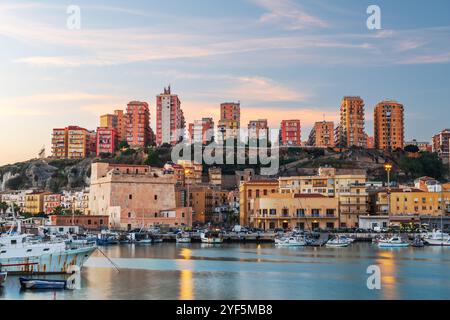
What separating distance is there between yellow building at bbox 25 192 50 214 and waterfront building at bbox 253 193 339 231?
127ft

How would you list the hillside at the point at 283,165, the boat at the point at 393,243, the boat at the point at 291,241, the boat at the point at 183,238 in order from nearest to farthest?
1. the boat at the point at 393,243
2. the boat at the point at 291,241
3. the boat at the point at 183,238
4. the hillside at the point at 283,165

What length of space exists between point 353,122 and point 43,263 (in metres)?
80.9

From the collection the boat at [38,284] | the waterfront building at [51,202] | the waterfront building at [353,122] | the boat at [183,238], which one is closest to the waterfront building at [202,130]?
the waterfront building at [353,122]

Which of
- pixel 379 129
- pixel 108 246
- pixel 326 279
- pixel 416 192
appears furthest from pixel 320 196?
pixel 379 129

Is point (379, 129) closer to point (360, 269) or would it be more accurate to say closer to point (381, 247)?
point (381, 247)

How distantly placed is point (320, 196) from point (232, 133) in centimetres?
4904

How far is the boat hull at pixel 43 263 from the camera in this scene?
29406 mm

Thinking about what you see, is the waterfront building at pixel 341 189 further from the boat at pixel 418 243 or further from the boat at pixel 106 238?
the boat at pixel 106 238

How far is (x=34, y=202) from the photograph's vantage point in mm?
89938

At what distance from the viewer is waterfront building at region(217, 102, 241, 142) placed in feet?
356

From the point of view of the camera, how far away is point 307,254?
4431cm

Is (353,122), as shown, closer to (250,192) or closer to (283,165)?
(283,165)

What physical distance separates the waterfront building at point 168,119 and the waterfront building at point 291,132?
1657 centimetres

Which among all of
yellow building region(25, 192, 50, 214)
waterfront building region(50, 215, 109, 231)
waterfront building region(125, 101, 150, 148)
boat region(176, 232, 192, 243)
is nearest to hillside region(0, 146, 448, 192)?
A: waterfront building region(125, 101, 150, 148)
